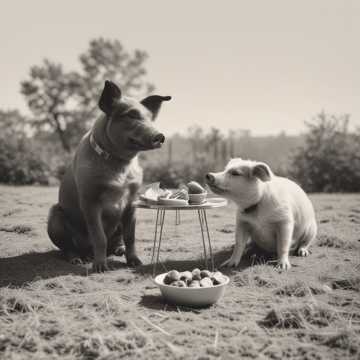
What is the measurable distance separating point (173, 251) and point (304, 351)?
3.17 m

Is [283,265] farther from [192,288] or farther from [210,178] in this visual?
[192,288]

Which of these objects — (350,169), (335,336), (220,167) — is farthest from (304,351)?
(220,167)

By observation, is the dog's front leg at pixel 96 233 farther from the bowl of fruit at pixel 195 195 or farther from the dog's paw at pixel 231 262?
the dog's paw at pixel 231 262

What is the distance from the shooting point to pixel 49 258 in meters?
5.47

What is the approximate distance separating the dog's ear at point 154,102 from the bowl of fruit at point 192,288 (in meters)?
2.05

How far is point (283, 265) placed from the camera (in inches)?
193

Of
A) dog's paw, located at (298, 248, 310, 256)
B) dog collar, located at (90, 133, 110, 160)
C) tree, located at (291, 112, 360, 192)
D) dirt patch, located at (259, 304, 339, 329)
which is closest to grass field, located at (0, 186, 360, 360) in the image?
dirt patch, located at (259, 304, 339, 329)

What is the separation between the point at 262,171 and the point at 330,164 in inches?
463

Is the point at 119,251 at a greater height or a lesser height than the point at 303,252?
lesser

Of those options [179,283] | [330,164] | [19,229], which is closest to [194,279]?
[179,283]

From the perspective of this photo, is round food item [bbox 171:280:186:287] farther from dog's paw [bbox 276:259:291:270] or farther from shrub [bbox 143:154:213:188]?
shrub [bbox 143:154:213:188]

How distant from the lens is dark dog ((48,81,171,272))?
15.5ft

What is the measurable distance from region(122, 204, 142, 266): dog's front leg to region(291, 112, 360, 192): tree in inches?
464

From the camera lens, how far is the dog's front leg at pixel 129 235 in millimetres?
5156
